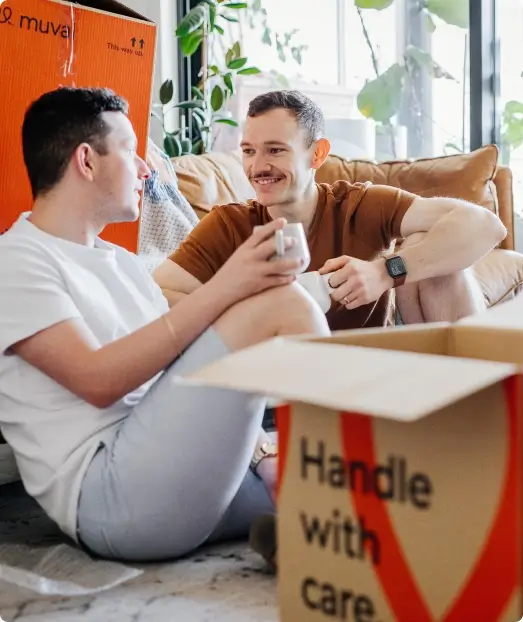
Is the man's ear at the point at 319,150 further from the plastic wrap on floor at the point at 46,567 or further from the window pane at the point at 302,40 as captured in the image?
the window pane at the point at 302,40

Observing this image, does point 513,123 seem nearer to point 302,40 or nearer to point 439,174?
point 439,174

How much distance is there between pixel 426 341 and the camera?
972 mm

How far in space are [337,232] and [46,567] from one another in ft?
3.29

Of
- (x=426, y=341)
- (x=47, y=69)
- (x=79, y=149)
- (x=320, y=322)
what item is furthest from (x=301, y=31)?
(x=426, y=341)

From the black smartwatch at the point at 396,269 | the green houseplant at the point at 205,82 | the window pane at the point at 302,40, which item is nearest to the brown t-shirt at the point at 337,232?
the black smartwatch at the point at 396,269

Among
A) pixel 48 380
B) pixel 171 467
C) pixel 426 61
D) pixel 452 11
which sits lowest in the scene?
pixel 171 467

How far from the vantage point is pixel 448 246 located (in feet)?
6.38

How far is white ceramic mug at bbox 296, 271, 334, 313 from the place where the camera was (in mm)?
1728

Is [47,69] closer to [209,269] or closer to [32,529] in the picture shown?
[209,269]

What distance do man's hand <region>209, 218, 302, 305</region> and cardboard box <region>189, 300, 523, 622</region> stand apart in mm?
465

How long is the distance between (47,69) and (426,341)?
1.21 metres

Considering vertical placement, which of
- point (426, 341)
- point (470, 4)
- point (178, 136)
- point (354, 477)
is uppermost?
point (470, 4)

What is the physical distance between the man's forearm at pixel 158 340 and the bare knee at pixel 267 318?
0.10ft

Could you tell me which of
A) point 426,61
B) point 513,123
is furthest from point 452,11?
point 513,123
